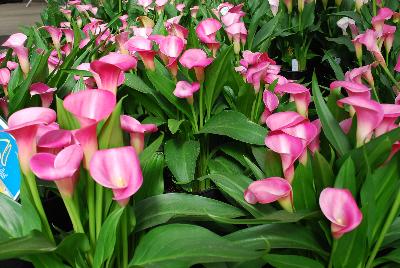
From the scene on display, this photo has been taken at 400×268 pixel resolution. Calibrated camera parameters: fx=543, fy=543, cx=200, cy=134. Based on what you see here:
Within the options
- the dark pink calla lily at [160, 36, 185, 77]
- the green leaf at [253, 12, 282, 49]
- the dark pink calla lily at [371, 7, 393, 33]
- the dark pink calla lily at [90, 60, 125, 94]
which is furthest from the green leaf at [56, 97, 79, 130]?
the green leaf at [253, 12, 282, 49]

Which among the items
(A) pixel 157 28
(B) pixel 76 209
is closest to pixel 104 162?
(B) pixel 76 209

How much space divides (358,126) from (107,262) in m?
0.33

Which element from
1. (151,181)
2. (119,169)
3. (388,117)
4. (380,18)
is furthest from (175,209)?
(380,18)

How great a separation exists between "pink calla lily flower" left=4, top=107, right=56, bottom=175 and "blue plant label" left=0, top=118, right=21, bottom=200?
13 cm

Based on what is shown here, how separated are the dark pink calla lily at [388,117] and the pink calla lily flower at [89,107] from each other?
32cm

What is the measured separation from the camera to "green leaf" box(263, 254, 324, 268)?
0.62 metres

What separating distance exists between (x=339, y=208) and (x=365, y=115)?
0.14 metres

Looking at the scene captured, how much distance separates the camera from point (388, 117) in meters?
0.65

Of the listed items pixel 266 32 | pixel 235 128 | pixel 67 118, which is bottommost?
pixel 266 32

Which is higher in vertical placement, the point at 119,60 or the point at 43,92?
the point at 119,60

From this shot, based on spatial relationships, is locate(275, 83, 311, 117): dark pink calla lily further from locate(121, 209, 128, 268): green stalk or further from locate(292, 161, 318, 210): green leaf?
locate(121, 209, 128, 268): green stalk

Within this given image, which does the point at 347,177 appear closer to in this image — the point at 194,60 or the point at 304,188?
the point at 304,188

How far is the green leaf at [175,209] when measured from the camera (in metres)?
0.67

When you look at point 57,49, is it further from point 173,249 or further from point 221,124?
point 173,249
